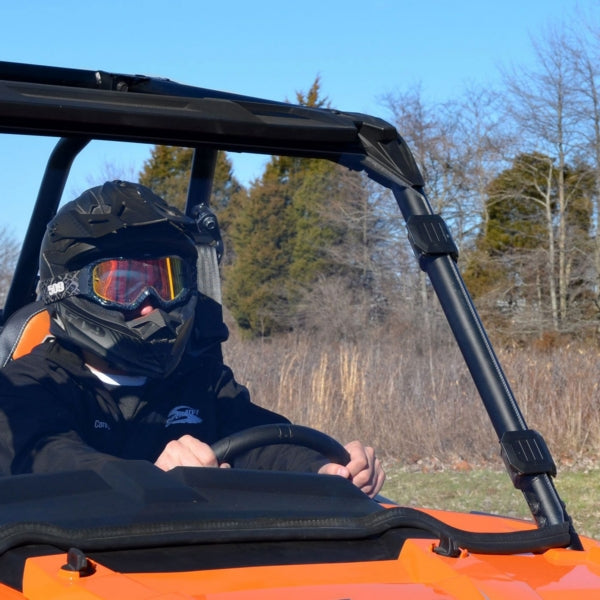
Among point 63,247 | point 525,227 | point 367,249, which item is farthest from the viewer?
point 525,227

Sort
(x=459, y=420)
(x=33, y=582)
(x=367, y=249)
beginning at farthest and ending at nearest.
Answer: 1. (x=459, y=420)
2. (x=367, y=249)
3. (x=33, y=582)

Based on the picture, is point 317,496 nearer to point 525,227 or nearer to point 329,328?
point 329,328

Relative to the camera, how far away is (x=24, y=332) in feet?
7.32

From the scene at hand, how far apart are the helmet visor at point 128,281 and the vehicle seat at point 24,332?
0.23 m

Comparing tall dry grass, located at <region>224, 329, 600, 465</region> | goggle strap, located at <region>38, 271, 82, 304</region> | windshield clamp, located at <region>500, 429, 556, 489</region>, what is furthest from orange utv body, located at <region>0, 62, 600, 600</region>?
tall dry grass, located at <region>224, 329, 600, 465</region>

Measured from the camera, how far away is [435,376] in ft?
15.7

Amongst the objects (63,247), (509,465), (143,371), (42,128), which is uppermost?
(42,128)

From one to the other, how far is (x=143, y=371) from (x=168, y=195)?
0.44 metres

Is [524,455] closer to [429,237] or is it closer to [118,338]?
[429,237]

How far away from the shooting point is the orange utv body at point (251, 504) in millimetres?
1337

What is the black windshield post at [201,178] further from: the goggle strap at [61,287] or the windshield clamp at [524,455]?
the windshield clamp at [524,455]

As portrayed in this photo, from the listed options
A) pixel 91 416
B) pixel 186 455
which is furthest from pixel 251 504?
pixel 91 416

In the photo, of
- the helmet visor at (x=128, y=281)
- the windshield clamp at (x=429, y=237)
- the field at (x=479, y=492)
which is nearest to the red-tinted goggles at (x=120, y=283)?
the helmet visor at (x=128, y=281)

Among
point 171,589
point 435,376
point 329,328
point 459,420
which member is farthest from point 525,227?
point 171,589
